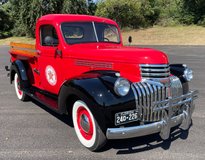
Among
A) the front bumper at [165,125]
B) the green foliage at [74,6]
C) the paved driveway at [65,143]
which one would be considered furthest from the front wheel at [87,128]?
the green foliage at [74,6]

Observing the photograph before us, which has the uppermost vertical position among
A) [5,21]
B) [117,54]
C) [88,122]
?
[117,54]

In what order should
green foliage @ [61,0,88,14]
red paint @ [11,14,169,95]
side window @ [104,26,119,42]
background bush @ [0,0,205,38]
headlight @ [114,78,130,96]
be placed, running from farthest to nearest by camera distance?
background bush @ [0,0,205,38] → green foliage @ [61,0,88,14] → side window @ [104,26,119,42] → red paint @ [11,14,169,95] → headlight @ [114,78,130,96]

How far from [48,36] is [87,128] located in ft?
7.11

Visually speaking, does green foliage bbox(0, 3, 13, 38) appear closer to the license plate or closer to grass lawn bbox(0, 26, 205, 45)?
grass lawn bbox(0, 26, 205, 45)

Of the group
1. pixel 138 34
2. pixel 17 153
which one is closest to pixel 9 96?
pixel 17 153

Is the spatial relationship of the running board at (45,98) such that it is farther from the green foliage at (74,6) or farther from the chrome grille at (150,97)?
the green foliage at (74,6)

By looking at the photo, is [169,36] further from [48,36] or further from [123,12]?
[48,36]

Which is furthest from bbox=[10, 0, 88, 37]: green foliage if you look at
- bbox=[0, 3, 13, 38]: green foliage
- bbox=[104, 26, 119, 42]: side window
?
bbox=[104, 26, 119, 42]: side window

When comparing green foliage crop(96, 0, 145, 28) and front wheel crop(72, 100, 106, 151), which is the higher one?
front wheel crop(72, 100, 106, 151)

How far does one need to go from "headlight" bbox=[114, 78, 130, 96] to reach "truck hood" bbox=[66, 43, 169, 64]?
1.82 ft

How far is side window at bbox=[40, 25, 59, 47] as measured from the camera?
557 cm

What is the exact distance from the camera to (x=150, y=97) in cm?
409

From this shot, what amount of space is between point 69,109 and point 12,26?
46089mm

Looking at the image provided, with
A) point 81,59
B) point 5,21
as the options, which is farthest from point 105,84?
point 5,21
